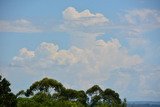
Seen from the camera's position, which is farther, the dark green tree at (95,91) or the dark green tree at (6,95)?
the dark green tree at (95,91)

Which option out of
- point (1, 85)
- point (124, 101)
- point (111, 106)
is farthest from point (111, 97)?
point (1, 85)

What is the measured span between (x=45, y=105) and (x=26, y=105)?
8953mm

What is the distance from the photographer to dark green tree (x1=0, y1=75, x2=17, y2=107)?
278 ft

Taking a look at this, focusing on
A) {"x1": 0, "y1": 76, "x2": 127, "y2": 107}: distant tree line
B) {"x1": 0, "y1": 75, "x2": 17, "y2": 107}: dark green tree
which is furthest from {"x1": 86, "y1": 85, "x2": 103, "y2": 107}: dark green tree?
{"x1": 0, "y1": 75, "x2": 17, "y2": 107}: dark green tree

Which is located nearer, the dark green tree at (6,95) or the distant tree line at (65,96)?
the dark green tree at (6,95)

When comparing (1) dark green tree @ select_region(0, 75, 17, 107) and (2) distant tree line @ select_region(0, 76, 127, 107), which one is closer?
(1) dark green tree @ select_region(0, 75, 17, 107)

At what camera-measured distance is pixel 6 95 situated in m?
85.1

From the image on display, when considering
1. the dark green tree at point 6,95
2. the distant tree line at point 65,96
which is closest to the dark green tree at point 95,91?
the distant tree line at point 65,96

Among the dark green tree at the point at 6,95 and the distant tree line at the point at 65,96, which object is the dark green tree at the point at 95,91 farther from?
the dark green tree at the point at 6,95

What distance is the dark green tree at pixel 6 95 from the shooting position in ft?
278

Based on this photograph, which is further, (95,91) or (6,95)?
(95,91)

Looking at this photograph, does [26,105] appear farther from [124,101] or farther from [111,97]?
[111,97]

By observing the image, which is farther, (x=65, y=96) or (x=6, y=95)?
(x=65, y=96)

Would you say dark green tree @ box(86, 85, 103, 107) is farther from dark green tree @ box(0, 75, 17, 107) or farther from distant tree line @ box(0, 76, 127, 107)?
dark green tree @ box(0, 75, 17, 107)
